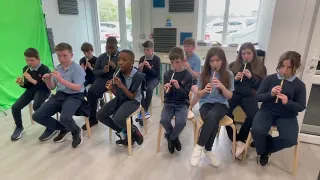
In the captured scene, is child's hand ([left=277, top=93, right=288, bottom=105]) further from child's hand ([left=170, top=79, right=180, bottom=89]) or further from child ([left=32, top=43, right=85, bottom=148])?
child ([left=32, top=43, right=85, bottom=148])

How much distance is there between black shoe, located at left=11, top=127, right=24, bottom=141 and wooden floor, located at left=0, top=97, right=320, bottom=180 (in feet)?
0.18

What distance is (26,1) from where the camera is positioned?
320 centimetres

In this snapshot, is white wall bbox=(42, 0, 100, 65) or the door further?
white wall bbox=(42, 0, 100, 65)

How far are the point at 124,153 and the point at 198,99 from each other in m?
0.90

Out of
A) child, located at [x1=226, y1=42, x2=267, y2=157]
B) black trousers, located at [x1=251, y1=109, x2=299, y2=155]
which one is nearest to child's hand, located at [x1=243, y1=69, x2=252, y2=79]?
child, located at [x1=226, y1=42, x2=267, y2=157]

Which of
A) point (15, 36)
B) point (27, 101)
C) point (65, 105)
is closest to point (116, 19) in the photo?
point (15, 36)

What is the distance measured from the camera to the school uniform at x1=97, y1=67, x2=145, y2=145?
2.03 metres

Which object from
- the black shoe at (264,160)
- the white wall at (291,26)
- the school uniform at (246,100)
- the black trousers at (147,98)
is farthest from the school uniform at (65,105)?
the white wall at (291,26)

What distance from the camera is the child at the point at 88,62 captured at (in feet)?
9.12

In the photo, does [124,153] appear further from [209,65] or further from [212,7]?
[212,7]

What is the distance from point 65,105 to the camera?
2.16 metres

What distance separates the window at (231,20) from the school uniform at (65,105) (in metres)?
2.66

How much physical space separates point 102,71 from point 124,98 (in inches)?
24.8

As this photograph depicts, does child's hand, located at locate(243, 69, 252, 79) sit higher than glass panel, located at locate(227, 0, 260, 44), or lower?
lower
